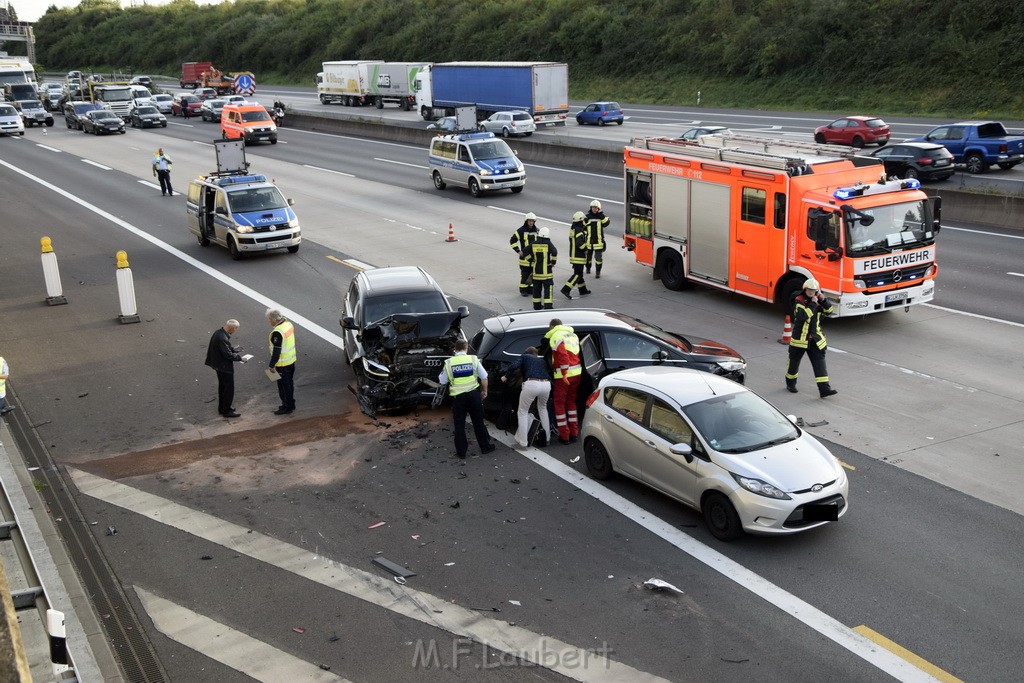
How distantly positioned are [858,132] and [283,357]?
30.4 meters

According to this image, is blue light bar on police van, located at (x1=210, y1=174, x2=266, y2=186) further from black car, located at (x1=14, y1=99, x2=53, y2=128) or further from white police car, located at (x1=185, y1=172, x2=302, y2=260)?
black car, located at (x1=14, y1=99, x2=53, y2=128)

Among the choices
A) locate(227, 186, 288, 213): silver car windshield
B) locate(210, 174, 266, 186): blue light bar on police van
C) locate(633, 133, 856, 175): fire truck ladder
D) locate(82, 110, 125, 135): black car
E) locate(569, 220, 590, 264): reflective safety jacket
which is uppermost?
locate(82, 110, 125, 135): black car

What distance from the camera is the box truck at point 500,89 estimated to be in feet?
164

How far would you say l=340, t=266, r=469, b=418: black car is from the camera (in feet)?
43.9

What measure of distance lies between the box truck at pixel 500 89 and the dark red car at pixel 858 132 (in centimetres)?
1588

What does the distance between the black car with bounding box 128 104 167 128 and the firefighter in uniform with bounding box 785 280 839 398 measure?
52352mm

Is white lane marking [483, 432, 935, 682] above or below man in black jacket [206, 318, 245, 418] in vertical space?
below

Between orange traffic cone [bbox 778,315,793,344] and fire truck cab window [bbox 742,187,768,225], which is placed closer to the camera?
orange traffic cone [bbox 778,315,793,344]

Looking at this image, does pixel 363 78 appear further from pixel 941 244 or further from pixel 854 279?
pixel 854 279

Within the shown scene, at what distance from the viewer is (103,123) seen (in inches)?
2142

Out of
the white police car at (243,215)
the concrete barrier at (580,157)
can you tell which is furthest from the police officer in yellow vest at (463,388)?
the concrete barrier at (580,157)

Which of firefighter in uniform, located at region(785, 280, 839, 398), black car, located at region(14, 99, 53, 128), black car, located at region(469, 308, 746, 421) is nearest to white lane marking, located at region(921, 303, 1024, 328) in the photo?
firefighter in uniform, located at region(785, 280, 839, 398)

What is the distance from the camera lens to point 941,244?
23.4 meters

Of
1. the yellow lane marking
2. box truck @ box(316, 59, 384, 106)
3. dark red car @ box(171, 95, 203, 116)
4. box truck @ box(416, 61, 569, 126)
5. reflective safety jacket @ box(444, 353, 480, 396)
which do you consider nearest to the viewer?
the yellow lane marking
